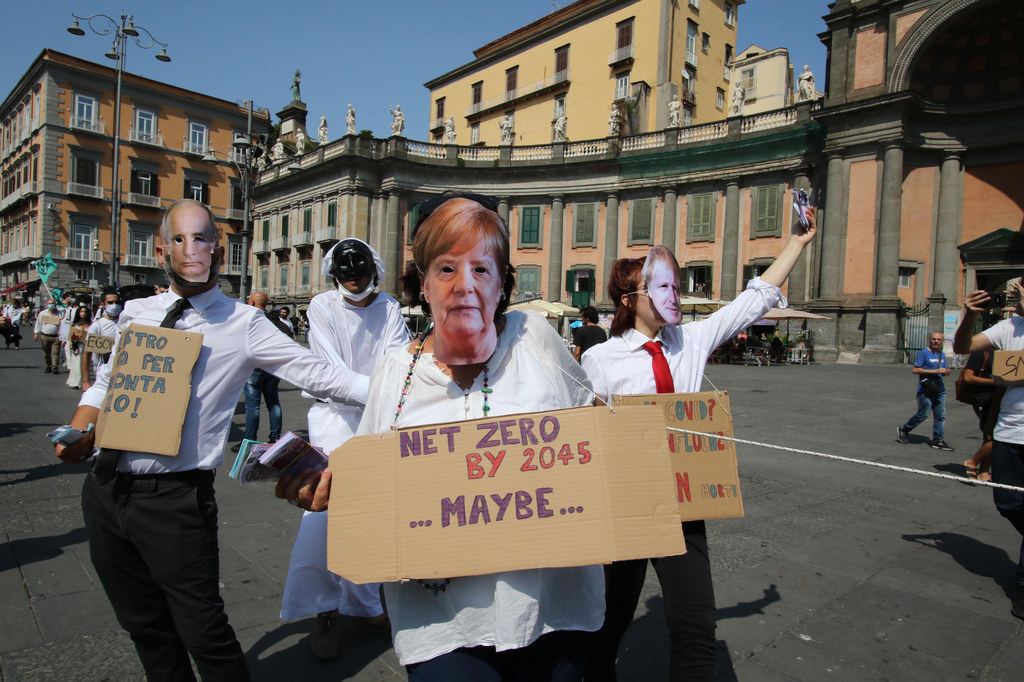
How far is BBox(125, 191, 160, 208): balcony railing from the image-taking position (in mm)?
44031

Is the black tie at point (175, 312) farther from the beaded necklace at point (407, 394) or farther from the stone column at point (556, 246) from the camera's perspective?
the stone column at point (556, 246)

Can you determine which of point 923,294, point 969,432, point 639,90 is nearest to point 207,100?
point 639,90

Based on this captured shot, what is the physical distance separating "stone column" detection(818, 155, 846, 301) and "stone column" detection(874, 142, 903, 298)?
1.44 metres

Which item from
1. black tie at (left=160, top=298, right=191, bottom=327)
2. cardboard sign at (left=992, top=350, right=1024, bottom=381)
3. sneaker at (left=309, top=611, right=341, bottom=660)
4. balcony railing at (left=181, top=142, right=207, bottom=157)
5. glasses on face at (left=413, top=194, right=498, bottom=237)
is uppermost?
balcony railing at (left=181, top=142, right=207, bottom=157)

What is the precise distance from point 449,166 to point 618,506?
3742 cm

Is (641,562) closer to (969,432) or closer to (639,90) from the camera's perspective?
(969,432)

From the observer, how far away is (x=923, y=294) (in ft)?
83.2

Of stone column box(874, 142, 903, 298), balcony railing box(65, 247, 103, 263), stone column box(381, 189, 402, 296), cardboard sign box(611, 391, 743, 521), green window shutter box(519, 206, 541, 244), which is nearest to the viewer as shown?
cardboard sign box(611, 391, 743, 521)

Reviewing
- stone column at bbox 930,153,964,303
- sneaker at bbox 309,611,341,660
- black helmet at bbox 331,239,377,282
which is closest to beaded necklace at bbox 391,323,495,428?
black helmet at bbox 331,239,377,282

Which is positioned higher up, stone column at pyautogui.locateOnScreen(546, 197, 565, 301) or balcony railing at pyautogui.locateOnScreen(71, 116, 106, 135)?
balcony railing at pyautogui.locateOnScreen(71, 116, 106, 135)

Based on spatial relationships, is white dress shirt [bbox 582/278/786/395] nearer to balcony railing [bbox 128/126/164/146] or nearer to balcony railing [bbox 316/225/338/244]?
balcony railing [bbox 316/225/338/244]

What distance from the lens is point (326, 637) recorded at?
3104 mm

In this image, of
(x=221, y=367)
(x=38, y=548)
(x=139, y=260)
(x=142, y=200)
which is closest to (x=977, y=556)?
(x=221, y=367)

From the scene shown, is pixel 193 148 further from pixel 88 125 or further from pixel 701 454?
pixel 701 454
